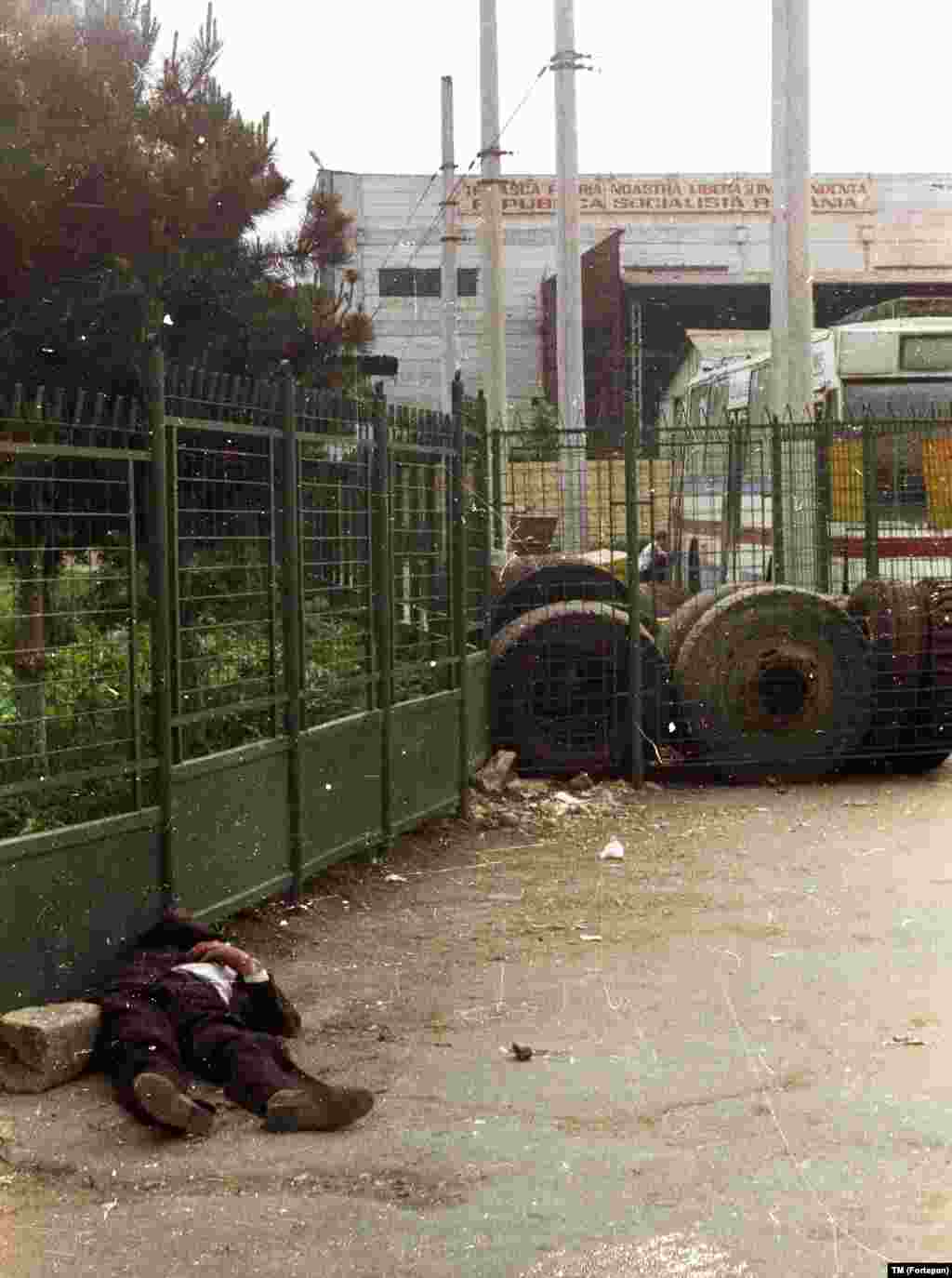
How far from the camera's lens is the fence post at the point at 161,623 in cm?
795

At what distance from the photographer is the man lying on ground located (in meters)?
6.00

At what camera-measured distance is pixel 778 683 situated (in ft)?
45.2

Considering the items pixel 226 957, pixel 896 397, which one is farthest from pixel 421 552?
pixel 896 397

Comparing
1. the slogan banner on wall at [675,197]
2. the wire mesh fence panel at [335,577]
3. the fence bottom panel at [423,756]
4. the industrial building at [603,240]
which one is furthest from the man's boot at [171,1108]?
the slogan banner on wall at [675,197]

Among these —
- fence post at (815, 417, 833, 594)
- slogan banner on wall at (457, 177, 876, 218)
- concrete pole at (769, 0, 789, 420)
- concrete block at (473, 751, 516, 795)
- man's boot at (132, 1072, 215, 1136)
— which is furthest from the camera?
slogan banner on wall at (457, 177, 876, 218)

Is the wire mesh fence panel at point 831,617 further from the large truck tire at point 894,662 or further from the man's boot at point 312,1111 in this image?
the man's boot at point 312,1111

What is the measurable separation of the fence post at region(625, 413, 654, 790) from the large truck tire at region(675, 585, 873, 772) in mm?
367

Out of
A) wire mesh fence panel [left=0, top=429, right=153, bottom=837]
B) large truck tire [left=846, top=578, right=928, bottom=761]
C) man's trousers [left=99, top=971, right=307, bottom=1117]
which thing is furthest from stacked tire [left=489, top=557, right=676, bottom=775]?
man's trousers [left=99, top=971, right=307, bottom=1117]

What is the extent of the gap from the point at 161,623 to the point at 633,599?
592cm

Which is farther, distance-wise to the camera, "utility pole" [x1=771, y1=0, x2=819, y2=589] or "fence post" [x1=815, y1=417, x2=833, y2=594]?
"utility pole" [x1=771, y1=0, x2=819, y2=589]

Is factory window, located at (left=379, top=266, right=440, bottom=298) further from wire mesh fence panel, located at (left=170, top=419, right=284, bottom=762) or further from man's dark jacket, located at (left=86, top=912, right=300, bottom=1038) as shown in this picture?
man's dark jacket, located at (left=86, top=912, right=300, bottom=1038)

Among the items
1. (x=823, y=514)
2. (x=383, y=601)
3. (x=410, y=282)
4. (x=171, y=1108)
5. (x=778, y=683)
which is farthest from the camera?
(x=410, y=282)

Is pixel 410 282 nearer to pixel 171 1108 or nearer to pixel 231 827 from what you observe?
pixel 231 827

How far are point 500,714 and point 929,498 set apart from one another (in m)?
3.78
